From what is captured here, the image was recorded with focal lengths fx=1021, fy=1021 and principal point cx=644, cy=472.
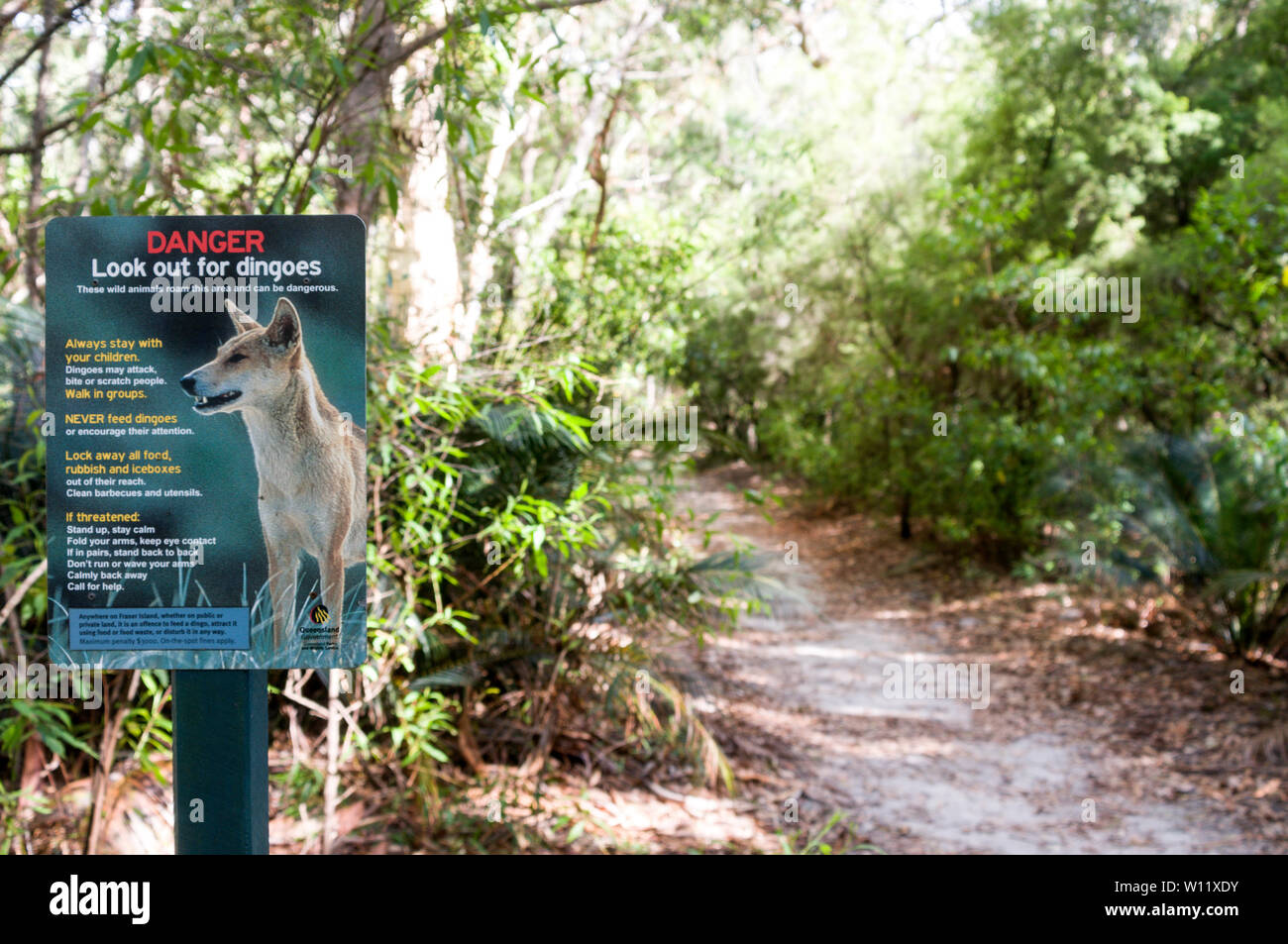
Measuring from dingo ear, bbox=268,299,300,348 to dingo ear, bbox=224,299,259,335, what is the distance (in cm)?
4

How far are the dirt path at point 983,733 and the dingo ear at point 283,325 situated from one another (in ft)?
12.2

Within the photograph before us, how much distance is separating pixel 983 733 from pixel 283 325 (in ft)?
20.5

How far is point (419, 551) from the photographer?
430cm

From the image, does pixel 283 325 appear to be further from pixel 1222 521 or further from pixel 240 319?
pixel 1222 521

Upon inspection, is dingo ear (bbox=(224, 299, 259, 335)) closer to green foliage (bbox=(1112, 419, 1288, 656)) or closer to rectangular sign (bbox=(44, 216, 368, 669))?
rectangular sign (bbox=(44, 216, 368, 669))

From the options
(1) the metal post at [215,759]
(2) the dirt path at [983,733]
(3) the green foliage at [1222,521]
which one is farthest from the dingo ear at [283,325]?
(3) the green foliage at [1222,521]

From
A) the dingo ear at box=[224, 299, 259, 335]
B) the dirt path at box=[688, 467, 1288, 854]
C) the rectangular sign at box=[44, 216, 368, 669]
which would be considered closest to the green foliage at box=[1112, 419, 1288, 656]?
the dirt path at box=[688, 467, 1288, 854]

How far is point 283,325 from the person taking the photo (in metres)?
2.12

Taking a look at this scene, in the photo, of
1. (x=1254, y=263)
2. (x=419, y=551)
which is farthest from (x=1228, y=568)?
(x=419, y=551)

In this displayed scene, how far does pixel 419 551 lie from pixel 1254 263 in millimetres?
6928

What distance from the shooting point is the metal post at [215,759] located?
2113 mm

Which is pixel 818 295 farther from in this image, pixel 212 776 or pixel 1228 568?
pixel 212 776

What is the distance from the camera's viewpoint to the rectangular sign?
2.07 meters

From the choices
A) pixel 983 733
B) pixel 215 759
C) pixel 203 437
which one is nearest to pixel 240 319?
pixel 203 437
